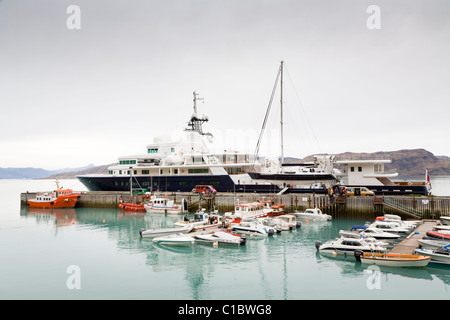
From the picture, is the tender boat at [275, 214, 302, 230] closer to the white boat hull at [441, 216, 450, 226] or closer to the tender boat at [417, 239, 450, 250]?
the tender boat at [417, 239, 450, 250]

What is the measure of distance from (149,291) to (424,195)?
3484cm

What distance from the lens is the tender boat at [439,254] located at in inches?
825

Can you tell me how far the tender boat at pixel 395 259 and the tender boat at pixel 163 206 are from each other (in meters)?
28.1

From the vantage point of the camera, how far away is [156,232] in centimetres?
3072

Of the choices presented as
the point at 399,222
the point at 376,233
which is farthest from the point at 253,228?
the point at 399,222

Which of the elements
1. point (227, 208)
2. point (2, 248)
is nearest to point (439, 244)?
point (227, 208)

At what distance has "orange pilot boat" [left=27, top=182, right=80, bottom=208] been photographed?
5447 centimetres

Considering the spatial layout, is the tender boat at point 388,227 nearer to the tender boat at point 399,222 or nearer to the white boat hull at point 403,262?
the tender boat at point 399,222

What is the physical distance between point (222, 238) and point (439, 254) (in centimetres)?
1553

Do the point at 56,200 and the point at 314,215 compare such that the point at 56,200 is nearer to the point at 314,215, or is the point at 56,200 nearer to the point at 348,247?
the point at 314,215

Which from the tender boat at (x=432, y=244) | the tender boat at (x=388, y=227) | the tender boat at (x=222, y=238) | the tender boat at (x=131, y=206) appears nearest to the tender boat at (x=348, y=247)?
the tender boat at (x=432, y=244)

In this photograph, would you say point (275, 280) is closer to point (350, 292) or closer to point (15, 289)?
point (350, 292)

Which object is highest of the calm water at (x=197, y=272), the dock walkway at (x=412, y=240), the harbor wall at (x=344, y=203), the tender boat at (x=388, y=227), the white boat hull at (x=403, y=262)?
the harbor wall at (x=344, y=203)

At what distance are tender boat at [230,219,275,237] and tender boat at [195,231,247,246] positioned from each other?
3.65 meters
